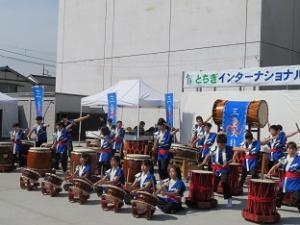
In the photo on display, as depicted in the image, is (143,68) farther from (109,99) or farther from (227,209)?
(227,209)

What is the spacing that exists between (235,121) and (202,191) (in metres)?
4.92

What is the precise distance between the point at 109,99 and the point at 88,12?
15.7 meters

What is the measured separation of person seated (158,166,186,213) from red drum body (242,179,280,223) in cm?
129

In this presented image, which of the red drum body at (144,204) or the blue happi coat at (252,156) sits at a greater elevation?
the blue happi coat at (252,156)

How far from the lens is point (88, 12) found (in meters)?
31.4

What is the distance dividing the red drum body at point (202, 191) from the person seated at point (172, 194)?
0.51 meters

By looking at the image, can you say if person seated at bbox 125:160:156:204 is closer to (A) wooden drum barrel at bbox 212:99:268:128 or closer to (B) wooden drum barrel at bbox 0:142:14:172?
(A) wooden drum barrel at bbox 212:99:268:128

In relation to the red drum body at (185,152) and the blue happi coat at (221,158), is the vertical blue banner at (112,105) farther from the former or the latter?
the blue happi coat at (221,158)

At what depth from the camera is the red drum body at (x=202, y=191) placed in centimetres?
914

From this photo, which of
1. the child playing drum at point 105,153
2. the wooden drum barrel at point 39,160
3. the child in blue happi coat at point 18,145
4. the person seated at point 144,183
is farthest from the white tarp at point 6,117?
the person seated at point 144,183

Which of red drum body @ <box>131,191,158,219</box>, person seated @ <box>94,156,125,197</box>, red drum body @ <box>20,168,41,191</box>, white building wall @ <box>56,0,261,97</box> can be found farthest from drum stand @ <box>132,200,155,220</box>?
white building wall @ <box>56,0,261,97</box>

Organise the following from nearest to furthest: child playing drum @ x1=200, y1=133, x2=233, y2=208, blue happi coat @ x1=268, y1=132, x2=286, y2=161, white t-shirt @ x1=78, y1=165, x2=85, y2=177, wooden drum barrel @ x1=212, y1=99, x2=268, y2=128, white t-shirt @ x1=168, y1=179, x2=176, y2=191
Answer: white t-shirt @ x1=168, y1=179, x2=176, y2=191, child playing drum @ x1=200, y1=133, x2=233, y2=208, white t-shirt @ x1=78, y1=165, x2=85, y2=177, blue happi coat @ x1=268, y1=132, x2=286, y2=161, wooden drum barrel @ x1=212, y1=99, x2=268, y2=128

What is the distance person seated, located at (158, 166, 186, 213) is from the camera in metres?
8.58

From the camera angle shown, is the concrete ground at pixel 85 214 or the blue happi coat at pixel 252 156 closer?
the concrete ground at pixel 85 214
